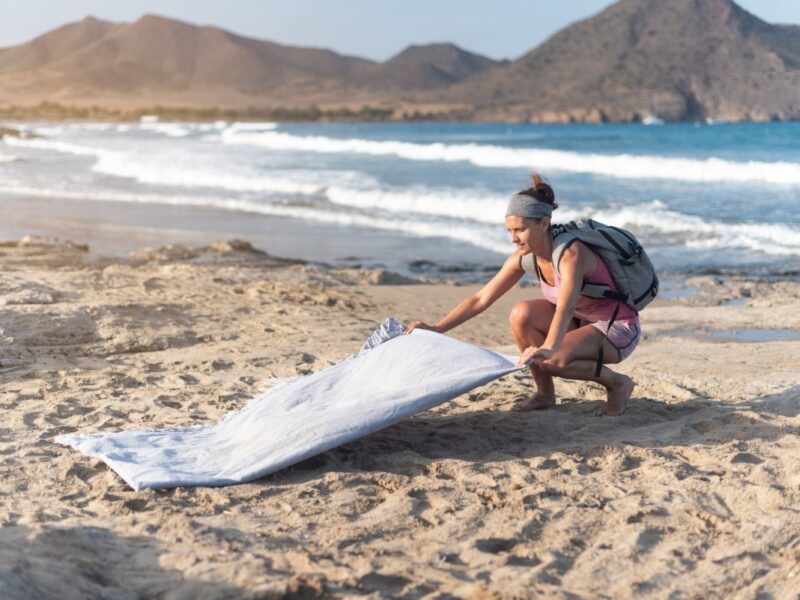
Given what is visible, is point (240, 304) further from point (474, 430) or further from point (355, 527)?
point (355, 527)

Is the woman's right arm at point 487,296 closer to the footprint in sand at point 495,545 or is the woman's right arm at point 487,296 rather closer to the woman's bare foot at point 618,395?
the woman's bare foot at point 618,395

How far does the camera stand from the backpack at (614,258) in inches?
190

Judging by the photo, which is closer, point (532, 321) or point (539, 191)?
point (539, 191)

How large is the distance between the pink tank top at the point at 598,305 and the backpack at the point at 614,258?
0.9 inches

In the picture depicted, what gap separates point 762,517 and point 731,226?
1191 centimetres

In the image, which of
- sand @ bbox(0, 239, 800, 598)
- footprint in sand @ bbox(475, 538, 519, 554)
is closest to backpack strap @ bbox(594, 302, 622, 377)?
sand @ bbox(0, 239, 800, 598)

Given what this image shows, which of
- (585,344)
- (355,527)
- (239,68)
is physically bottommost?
(355,527)

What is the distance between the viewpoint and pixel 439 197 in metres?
19.8

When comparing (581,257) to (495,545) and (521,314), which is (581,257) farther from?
(495,545)

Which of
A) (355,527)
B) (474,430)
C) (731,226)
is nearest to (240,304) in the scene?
(474,430)

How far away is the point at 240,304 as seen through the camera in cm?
848

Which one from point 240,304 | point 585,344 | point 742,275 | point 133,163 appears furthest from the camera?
point 133,163

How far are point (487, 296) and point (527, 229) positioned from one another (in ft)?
1.80

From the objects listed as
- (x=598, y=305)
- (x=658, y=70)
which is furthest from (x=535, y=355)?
(x=658, y=70)
